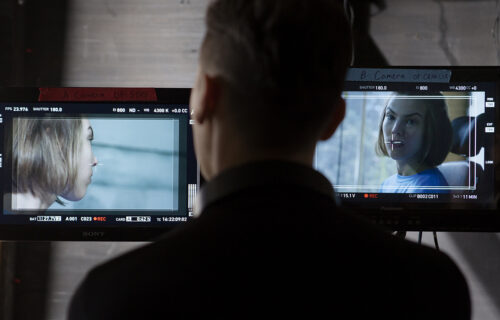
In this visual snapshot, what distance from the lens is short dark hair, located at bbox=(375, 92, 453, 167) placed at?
1265 mm

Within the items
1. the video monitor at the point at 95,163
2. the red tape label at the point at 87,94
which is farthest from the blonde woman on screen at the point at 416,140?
the red tape label at the point at 87,94

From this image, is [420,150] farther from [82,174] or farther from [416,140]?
[82,174]

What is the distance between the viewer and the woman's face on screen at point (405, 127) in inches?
50.1

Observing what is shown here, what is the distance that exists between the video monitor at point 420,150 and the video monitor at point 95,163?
14.3 inches

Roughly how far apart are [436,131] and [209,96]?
2.90ft

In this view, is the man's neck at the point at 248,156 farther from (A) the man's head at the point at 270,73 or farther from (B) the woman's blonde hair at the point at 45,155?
(B) the woman's blonde hair at the point at 45,155

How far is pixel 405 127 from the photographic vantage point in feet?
4.18

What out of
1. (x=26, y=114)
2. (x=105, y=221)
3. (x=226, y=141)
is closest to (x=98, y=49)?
(x=26, y=114)

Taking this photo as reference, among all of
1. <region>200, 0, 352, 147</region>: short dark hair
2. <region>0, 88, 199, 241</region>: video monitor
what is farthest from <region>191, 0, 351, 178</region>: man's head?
<region>0, 88, 199, 241</region>: video monitor

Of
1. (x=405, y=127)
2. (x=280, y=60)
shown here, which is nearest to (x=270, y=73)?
(x=280, y=60)

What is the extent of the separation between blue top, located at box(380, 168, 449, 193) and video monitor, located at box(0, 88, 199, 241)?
0.46 metres

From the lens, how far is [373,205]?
128cm

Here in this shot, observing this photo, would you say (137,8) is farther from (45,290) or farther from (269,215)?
(269,215)

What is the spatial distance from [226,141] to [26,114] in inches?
35.8
